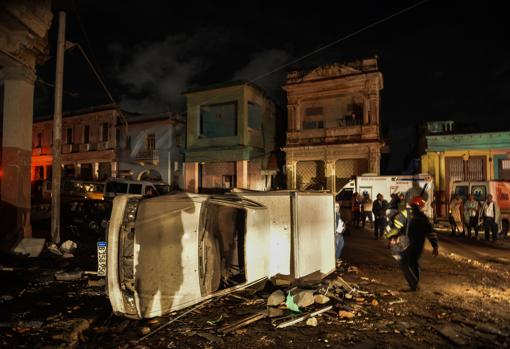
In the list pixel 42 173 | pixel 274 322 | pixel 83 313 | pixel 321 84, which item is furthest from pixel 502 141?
pixel 42 173

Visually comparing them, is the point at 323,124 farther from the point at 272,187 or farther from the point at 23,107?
the point at 23,107

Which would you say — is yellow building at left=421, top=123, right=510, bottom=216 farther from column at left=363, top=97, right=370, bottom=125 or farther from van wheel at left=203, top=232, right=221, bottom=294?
van wheel at left=203, top=232, right=221, bottom=294

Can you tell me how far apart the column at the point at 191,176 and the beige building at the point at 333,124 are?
6621 mm

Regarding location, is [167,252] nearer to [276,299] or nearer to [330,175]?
[276,299]

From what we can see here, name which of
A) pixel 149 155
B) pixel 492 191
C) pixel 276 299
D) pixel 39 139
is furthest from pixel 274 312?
pixel 39 139

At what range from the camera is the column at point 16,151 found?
9.29 metres

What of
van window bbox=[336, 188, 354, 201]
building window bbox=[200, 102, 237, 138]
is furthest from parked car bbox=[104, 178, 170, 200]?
van window bbox=[336, 188, 354, 201]

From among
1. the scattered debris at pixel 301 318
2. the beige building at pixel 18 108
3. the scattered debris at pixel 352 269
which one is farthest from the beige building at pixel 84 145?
the scattered debris at pixel 301 318

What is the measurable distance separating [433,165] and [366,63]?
7805 mm

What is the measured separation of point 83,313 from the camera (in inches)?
203

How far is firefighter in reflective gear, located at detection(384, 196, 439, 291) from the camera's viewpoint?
6.29 metres

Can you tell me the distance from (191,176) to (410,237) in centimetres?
1961

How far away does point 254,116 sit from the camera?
24234mm

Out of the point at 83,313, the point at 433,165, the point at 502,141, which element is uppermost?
the point at 502,141
